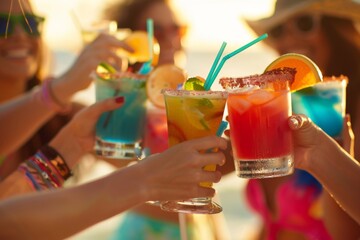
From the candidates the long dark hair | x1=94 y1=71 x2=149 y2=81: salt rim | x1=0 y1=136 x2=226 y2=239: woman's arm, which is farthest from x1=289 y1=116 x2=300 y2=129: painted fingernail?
the long dark hair

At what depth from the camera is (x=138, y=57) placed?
12.8 feet

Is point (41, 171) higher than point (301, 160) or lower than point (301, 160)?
lower

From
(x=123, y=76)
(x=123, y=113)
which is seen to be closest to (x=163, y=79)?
(x=123, y=76)

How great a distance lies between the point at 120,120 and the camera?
3.45 metres

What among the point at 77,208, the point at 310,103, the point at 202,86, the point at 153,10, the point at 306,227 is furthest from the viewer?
the point at 153,10

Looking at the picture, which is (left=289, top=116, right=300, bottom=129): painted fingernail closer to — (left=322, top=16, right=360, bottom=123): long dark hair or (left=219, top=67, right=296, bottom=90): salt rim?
(left=219, top=67, right=296, bottom=90): salt rim

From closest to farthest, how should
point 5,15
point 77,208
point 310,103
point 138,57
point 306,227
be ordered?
point 77,208 < point 310,103 < point 138,57 < point 306,227 < point 5,15

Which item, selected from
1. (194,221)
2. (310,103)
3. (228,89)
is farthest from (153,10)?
(228,89)

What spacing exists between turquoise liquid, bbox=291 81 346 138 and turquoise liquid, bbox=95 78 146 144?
705 millimetres

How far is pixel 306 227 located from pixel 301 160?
6.49 ft

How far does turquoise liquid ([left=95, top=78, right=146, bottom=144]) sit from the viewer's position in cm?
338

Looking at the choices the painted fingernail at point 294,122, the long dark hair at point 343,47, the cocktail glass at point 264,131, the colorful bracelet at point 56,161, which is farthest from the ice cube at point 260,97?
the long dark hair at point 343,47

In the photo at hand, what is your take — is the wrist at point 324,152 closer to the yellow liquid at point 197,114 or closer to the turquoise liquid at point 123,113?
the yellow liquid at point 197,114

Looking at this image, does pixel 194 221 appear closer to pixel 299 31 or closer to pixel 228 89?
pixel 299 31
